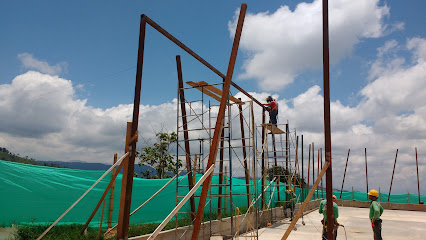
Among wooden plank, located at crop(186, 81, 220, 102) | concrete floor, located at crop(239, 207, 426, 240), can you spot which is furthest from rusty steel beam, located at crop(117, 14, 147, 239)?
concrete floor, located at crop(239, 207, 426, 240)

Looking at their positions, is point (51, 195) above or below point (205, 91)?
below

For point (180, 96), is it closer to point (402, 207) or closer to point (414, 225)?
point (414, 225)

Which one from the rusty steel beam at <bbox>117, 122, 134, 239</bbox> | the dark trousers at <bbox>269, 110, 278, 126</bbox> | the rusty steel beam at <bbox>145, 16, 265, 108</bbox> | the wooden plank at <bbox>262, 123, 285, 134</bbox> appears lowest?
the rusty steel beam at <bbox>117, 122, 134, 239</bbox>

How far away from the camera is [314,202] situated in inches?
844

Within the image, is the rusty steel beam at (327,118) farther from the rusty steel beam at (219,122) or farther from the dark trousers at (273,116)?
the dark trousers at (273,116)

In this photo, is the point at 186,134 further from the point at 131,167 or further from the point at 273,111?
the point at 273,111

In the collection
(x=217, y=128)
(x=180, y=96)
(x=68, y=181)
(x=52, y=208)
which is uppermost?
(x=180, y=96)

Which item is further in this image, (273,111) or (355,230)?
(273,111)

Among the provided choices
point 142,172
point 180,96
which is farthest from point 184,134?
point 142,172

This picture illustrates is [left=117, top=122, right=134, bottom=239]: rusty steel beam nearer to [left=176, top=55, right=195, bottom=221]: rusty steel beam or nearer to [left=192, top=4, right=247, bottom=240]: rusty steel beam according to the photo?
[left=192, top=4, right=247, bottom=240]: rusty steel beam

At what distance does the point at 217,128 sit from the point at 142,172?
13780mm

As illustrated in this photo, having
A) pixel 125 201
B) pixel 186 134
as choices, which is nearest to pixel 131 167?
pixel 125 201

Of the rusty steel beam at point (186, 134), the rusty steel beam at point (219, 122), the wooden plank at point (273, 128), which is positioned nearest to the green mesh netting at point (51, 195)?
the rusty steel beam at point (186, 134)

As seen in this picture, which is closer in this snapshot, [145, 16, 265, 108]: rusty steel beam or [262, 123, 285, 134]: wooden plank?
[145, 16, 265, 108]: rusty steel beam
